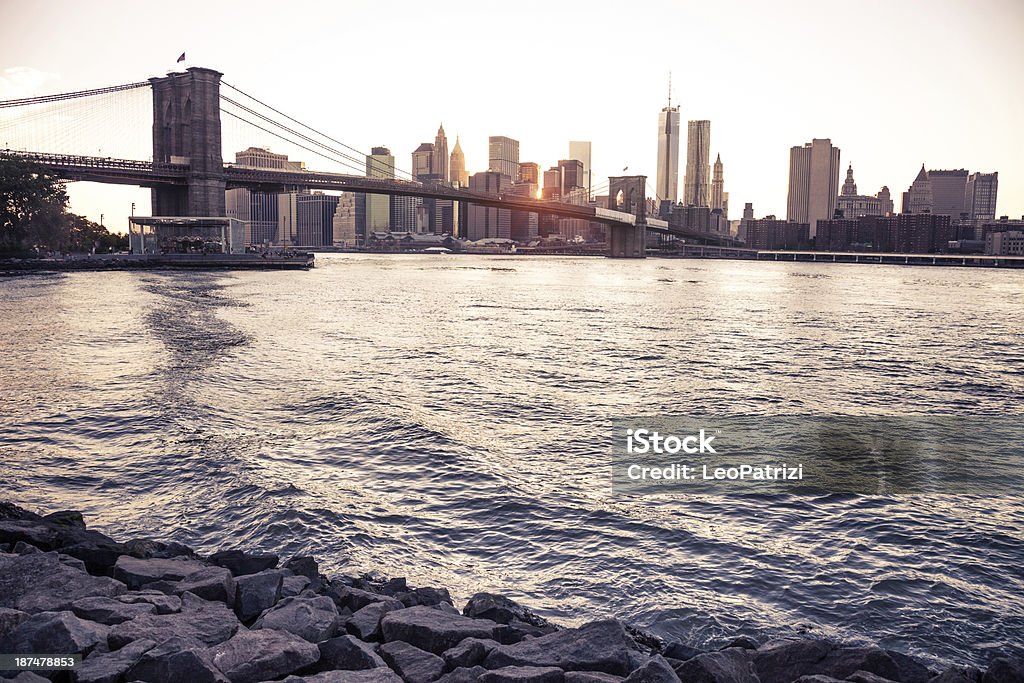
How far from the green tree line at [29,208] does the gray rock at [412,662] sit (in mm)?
67673

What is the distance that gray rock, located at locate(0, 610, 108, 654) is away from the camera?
14.0 feet

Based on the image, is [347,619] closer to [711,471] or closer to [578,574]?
[578,574]

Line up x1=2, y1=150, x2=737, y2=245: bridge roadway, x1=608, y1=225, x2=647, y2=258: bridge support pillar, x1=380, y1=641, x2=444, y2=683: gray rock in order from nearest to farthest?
x1=380, y1=641, x2=444, y2=683: gray rock < x1=2, y1=150, x2=737, y2=245: bridge roadway < x1=608, y1=225, x2=647, y2=258: bridge support pillar

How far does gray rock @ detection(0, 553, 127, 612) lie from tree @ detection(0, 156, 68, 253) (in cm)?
6554

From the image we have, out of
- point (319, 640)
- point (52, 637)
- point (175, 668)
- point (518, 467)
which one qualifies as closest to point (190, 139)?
point (518, 467)

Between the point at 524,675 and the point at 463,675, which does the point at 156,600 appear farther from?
the point at 524,675

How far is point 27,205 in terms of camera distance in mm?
63156

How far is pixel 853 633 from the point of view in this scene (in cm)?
593

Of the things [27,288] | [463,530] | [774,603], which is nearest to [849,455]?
[774,603]

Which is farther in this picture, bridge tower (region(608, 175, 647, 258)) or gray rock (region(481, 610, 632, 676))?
bridge tower (region(608, 175, 647, 258))

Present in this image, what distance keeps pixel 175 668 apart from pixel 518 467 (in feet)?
20.6

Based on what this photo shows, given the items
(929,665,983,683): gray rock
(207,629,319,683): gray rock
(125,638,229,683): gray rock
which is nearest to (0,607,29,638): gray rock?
(125,638,229,683): gray rock

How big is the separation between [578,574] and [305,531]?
2.78 m

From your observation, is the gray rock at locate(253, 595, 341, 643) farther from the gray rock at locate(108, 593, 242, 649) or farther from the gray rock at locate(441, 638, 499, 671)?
the gray rock at locate(441, 638, 499, 671)
